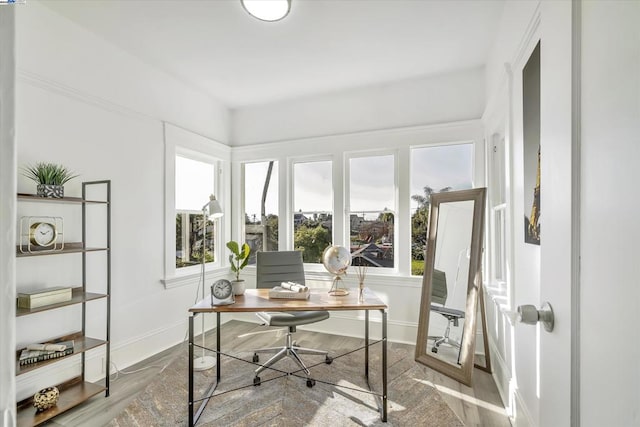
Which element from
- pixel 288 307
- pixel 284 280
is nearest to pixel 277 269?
pixel 284 280

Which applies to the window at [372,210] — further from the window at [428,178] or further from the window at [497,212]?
the window at [497,212]

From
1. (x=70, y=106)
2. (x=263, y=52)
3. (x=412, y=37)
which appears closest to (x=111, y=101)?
(x=70, y=106)

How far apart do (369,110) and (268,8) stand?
1.74 m

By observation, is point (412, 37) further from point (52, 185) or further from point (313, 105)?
point (52, 185)

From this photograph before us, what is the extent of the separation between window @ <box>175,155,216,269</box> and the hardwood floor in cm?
104

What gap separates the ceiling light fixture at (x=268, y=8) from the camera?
2156 millimetres

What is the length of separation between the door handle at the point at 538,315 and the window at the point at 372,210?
285 centimetres

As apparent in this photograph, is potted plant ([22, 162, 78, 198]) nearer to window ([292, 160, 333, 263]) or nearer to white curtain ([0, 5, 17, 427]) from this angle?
white curtain ([0, 5, 17, 427])

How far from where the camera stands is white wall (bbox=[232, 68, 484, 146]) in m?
3.29

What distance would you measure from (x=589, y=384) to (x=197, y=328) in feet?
12.7

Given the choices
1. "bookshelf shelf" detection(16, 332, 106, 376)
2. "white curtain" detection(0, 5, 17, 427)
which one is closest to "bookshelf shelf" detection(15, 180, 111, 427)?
"bookshelf shelf" detection(16, 332, 106, 376)

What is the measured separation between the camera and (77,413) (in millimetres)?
2145

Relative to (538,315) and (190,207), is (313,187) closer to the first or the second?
(190,207)

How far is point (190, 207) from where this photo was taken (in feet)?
12.2
